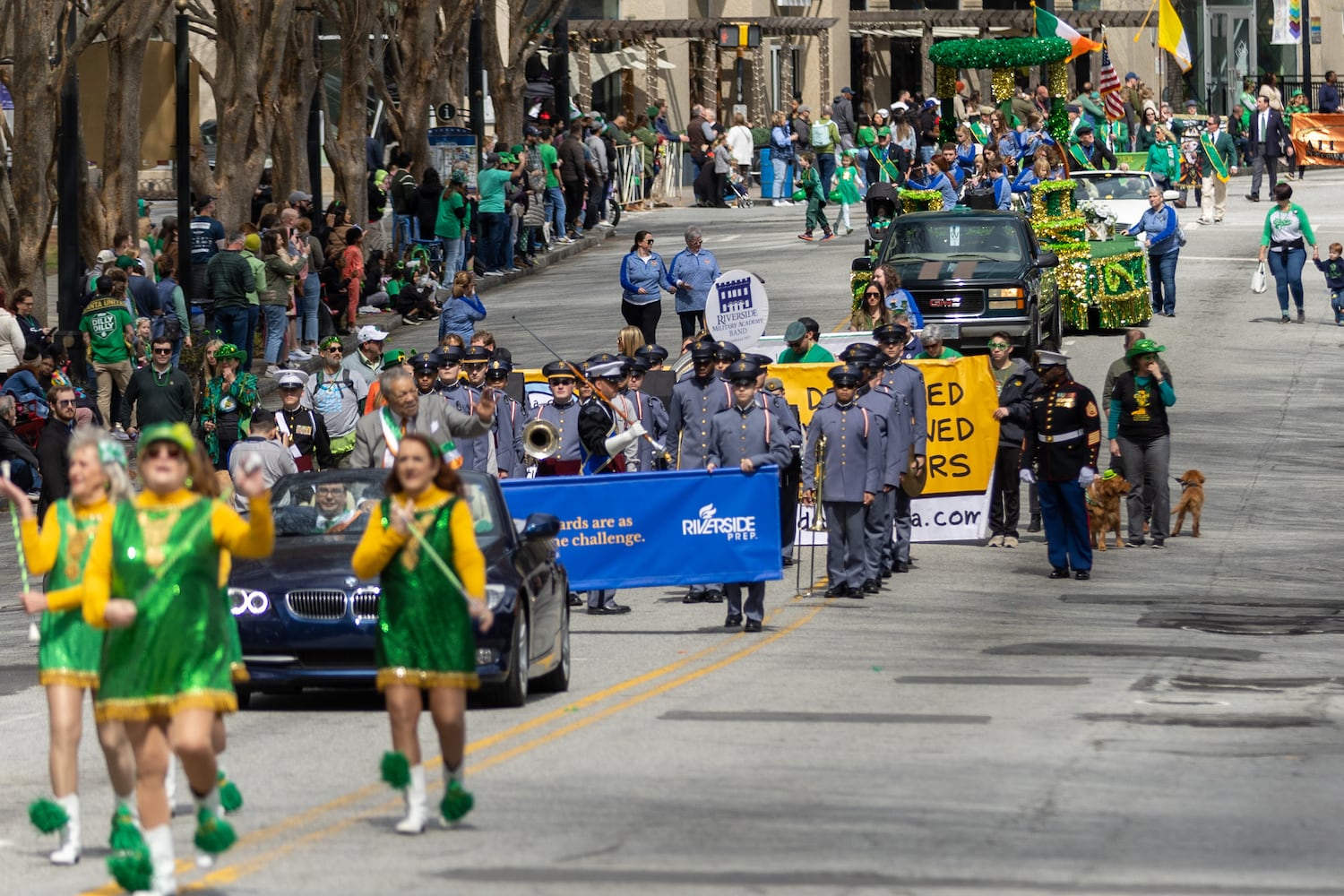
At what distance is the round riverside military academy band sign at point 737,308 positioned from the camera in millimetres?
22266

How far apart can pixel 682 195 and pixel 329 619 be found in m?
44.7

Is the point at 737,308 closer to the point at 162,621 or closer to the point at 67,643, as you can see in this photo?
the point at 67,643

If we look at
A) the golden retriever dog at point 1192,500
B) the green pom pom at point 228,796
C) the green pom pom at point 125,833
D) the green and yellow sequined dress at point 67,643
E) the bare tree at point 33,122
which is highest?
the bare tree at point 33,122

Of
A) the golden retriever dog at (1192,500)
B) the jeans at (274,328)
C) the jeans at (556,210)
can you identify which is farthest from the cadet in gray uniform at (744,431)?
the jeans at (556,210)

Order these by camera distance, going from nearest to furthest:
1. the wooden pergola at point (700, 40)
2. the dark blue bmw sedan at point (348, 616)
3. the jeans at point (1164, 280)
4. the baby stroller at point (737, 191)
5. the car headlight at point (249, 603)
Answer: the dark blue bmw sedan at point (348, 616)
the car headlight at point (249, 603)
the jeans at point (1164, 280)
the baby stroller at point (737, 191)
the wooden pergola at point (700, 40)

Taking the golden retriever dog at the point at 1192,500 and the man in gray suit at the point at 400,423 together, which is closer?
the man in gray suit at the point at 400,423

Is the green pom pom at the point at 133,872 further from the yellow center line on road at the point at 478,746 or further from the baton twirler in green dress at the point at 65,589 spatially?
the baton twirler in green dress at the point at 65,589

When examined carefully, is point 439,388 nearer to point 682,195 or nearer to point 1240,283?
point 1240,283

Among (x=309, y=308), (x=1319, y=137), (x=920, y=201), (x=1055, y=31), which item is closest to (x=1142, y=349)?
(x=309, y=308)

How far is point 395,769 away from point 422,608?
0.62 metres

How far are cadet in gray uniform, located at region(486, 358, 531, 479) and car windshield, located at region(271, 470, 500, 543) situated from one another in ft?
13.1

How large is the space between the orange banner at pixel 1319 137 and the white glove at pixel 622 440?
150 feet

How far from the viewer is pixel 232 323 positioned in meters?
26.2

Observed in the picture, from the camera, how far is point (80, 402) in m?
20.8
